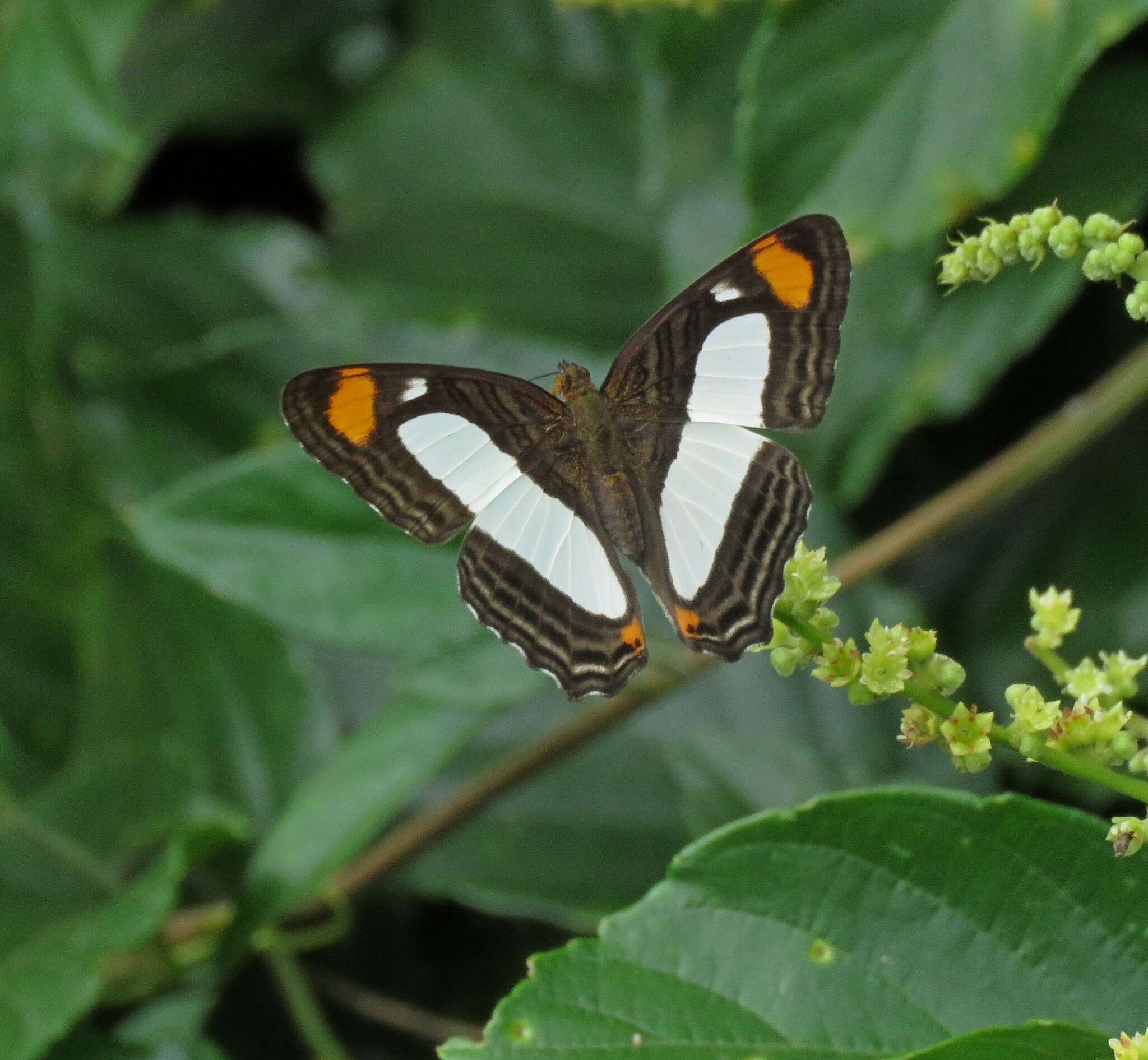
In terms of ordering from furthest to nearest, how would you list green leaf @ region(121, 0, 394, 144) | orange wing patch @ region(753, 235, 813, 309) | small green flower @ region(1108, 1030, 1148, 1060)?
1. green leaf @ region(121, 0, 394, 144)
2. orange wing patch @ region(753, 235, 813, 309)
3. small green flower @ region(1108, 1030, 1148, 1060)

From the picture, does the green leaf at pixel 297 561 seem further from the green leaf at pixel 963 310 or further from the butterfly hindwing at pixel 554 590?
the green leaf at pixel 963 310

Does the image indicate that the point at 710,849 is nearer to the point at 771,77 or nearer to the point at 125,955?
the point at 771,77

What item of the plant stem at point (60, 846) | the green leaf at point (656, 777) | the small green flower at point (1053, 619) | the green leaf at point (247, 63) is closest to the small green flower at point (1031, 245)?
the small green flower at point (1053, 619)

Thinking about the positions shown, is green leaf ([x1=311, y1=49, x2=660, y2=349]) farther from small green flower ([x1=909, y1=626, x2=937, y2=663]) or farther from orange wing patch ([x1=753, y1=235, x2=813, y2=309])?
small green flower ([x1=909, y1=626, x2=937, y2=663])

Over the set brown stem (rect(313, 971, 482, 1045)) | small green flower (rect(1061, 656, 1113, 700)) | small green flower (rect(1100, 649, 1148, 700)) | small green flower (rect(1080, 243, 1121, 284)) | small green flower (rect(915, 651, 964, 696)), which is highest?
small green flower (rect(1080, 243, 1121, 284))

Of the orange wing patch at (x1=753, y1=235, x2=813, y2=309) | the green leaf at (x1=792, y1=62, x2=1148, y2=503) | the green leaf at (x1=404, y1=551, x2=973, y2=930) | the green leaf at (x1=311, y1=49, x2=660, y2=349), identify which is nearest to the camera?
the orange wing patch at (x1=753, y1=235, x2=813, y2=309)

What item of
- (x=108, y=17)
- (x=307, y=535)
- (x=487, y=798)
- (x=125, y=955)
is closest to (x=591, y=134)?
(x=108, y=17)

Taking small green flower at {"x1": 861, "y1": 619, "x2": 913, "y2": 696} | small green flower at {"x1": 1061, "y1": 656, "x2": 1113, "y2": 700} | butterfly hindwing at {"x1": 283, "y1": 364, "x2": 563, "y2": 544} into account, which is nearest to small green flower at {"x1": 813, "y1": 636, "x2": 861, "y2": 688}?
small green flower at {"x1": 861, "y1": 619, "x2": 913, "y2": 696}
